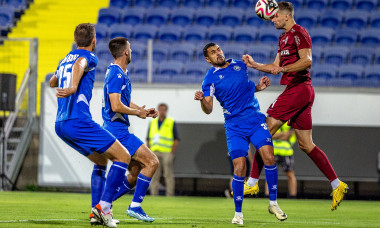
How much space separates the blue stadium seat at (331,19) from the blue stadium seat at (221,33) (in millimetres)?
2833

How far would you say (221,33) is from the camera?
19938 mm

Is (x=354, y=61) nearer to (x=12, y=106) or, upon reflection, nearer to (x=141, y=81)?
(x=141, y=81)

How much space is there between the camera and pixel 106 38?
1978 centimetres

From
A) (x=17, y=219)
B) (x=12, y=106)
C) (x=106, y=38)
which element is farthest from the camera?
(x=106, y=38)

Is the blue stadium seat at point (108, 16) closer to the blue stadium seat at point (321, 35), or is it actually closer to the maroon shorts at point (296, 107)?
the blue stadium seat at point (321, 35)

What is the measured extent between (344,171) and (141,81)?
5.51 metres

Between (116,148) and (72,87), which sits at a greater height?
(72,87)

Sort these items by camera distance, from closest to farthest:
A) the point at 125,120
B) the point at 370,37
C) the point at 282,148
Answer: the point at 125,120, the point at 282,148, the point at 370,37

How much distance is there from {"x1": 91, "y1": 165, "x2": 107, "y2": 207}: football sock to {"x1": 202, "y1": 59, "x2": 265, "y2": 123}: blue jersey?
1.74m

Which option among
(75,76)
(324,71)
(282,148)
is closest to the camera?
(75,76)

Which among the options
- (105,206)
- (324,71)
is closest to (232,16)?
(324,71)

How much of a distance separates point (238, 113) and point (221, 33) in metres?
11.7

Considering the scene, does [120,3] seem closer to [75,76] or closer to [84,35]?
[84,35]

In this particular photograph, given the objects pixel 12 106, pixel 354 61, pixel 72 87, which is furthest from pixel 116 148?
pixel 354 61
